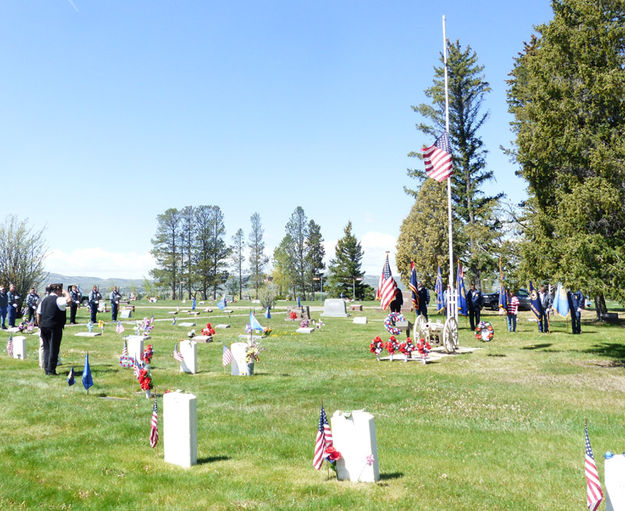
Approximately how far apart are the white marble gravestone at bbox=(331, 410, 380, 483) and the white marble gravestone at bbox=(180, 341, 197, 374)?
8.83 m

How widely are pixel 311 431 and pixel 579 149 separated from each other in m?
12.9

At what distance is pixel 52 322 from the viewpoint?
13312mm

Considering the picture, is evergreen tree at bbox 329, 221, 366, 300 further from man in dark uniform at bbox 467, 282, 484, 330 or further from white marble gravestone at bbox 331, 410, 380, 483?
white marble gravestone at bbox 331, 410, 380, 483

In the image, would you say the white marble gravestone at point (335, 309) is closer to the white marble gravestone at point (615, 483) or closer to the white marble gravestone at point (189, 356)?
the white marble gravestone at point (189, 356)

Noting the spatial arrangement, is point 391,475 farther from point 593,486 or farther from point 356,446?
point 593,486

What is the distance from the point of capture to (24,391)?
11.6m

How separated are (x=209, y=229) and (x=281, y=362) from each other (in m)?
76.0

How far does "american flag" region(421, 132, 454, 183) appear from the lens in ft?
61.3

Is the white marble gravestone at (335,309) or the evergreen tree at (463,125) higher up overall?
the evergreen tree at (463,125)

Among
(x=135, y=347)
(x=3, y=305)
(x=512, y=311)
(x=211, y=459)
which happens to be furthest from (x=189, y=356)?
(x=512, y=311)

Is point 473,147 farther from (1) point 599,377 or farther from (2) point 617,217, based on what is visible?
(1) point 599,377

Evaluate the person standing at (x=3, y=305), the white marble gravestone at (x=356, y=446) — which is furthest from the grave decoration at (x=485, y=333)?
the person standing at (x=3, y=305)

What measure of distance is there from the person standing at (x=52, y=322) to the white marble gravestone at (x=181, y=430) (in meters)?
7.85

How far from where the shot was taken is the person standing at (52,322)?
1329cm
